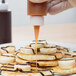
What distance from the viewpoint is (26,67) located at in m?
0.78

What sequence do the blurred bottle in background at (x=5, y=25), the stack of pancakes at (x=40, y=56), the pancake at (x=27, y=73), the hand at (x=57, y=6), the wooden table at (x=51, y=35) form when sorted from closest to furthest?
the pancake at (x=27, y=73) < the stack of pancakes at (x=40, y=56) < the hand at (x=57, y=6) < the blurred bottle in background at (x=5, y=25) < the wooden table at (x=51, y=35)

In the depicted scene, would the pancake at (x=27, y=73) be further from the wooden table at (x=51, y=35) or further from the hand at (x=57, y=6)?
the wooden table at (x=51, y=35)

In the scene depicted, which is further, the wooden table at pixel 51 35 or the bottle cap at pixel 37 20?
the wooden table at pixel 51 35

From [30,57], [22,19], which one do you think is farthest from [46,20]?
[30,57]

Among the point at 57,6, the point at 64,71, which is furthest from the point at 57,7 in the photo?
the point at 64,71

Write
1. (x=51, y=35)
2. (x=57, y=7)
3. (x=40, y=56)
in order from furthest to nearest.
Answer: (x=51, y=35)
(x=57, y=7)
(x=40, y=56)

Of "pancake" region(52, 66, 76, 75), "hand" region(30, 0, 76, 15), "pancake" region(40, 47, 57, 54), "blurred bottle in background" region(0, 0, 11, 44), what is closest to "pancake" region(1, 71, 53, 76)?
"pancake" region(52, 66, 76, 75)

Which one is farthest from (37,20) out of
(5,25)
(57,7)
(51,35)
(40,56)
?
(51,35)

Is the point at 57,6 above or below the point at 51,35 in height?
above

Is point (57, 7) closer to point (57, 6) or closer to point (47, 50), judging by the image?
point (57, 6)

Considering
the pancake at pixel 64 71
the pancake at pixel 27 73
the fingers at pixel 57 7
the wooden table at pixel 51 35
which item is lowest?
the pancake at pixel 64 71

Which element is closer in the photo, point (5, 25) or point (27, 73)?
point (27, 73)

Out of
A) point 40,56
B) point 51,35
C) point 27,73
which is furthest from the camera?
point 51,35

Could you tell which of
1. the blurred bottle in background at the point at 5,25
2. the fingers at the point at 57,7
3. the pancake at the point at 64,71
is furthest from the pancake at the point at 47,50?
the blurred bottle in background at the point at 5,25
